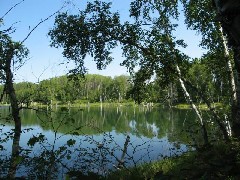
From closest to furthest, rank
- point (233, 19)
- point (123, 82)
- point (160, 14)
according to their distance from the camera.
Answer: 1. point (233, 19)
2. point (160, 14)
3. point (123, 82)

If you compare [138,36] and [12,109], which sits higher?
[138,36]

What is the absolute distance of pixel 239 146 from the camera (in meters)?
6.34

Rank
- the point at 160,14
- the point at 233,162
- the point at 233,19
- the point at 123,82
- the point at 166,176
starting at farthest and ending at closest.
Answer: the point at 123,82
the point at 160,14
the point at 233,162
the point at 166,176
the point at 233,19

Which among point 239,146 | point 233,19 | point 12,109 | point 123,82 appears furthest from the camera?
point 123,82

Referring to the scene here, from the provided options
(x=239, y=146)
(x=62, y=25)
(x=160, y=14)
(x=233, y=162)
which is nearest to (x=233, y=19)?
(x=233, y=162)

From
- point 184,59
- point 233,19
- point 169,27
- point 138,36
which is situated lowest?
point 233,19

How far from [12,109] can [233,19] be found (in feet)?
31.2

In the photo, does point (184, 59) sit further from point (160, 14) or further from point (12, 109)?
point (12, 109)

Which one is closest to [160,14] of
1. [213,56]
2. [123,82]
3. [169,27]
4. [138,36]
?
[169,27]

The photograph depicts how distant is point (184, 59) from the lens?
10219 millimetres

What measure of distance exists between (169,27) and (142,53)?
A: 205cm

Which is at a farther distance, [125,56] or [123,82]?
[123,82]

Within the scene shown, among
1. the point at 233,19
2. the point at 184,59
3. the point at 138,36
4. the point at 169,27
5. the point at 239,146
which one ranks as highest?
the point at 169,27

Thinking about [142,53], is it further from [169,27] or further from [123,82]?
[123,82]
